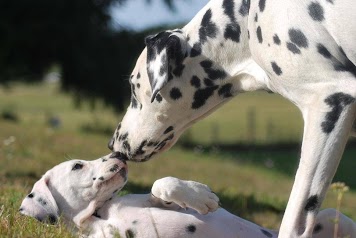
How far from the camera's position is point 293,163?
23.5 m

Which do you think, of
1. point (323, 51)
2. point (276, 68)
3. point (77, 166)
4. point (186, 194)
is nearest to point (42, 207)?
point (77, 166)

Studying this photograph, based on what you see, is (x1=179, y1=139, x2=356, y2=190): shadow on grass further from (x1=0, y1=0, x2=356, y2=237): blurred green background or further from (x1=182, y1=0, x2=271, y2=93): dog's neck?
(x1=182, y1=0, x2=271, y2=93): dog's neck

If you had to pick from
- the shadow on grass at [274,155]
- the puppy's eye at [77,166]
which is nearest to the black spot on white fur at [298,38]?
the puppy's eye at [77,166]

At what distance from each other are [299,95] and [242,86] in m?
0.71

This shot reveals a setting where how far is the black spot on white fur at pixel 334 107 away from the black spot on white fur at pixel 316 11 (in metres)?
0.42

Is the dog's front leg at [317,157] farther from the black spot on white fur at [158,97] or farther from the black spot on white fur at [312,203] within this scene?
the black spot on white fur at [158,97]

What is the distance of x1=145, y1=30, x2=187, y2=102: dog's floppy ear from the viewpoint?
5101 millimetres

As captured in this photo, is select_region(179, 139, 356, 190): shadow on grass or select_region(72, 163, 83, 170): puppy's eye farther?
select_region(179, 139, 356, 190): shadow on grass

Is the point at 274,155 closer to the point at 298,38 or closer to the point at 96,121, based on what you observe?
the point at 96,121

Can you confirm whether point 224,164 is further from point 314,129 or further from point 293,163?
point 314,129

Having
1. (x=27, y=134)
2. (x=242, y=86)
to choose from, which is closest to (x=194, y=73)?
(x=242, y=86)

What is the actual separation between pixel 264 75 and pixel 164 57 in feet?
2.04

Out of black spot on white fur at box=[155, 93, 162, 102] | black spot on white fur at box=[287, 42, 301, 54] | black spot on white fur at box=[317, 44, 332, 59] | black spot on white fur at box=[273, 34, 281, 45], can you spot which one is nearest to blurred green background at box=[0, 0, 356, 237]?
black spot on white fur at box=[155, 93, 162, 102]

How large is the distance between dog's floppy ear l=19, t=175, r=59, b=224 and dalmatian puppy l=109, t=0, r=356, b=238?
76 cm
